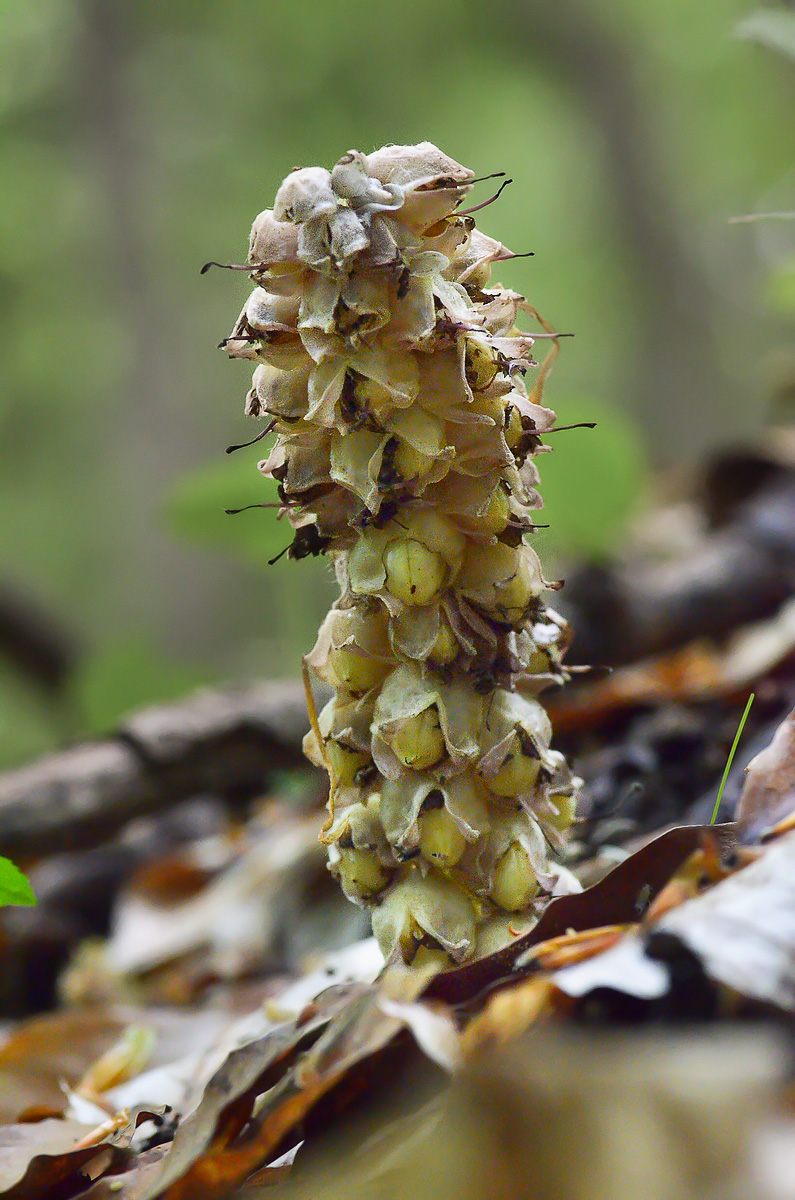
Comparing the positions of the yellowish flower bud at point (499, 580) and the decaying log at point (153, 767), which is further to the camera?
the decaying log at point (153, 767)

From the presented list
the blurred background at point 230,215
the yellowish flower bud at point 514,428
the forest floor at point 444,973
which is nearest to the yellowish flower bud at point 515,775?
the forest floor at point 444,973

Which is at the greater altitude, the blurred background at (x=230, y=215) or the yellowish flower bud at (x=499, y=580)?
the blurred background at (x=230, y=215)

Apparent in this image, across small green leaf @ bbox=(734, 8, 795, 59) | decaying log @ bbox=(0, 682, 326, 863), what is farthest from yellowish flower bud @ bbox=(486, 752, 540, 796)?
decaying log @ bbox=(0, 682, 326, 863)

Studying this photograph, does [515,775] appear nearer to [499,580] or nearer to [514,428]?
[499,580]

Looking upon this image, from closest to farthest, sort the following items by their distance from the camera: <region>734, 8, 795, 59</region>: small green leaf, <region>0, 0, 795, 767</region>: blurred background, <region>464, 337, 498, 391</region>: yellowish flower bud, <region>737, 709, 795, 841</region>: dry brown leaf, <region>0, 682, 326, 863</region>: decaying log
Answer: <region>737, 709, 795, 841</region>: dry brown leaf → <region>464, 337, 498, 391</region>: yellowish flower bud → <region>734, 8, 795, 59</region>: small green leaf → <region>0, 682, 326, 863</region>: decaying log → <region>0, 0, 795, 767</region>: blurred background

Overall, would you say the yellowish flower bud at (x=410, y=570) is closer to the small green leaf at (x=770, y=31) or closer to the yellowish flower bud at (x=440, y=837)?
the yellowish flower bud at (x=440, y=837)

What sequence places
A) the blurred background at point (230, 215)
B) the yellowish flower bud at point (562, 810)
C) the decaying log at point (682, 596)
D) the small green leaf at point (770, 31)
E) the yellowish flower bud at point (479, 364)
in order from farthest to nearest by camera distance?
the blurred background at point (230, 215)
the decaying log at point (682, 596)
the small green leaf at point (770, 31)
the yellowish flower bud at point (562, 810)
the yellowish flower bud at point (479, 364)

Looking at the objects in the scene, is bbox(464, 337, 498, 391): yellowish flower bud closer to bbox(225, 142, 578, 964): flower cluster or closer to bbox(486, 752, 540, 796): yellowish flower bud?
bbox(225, 142, 578, 964): flower cluster

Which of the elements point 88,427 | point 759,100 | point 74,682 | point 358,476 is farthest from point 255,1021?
point 759,100
